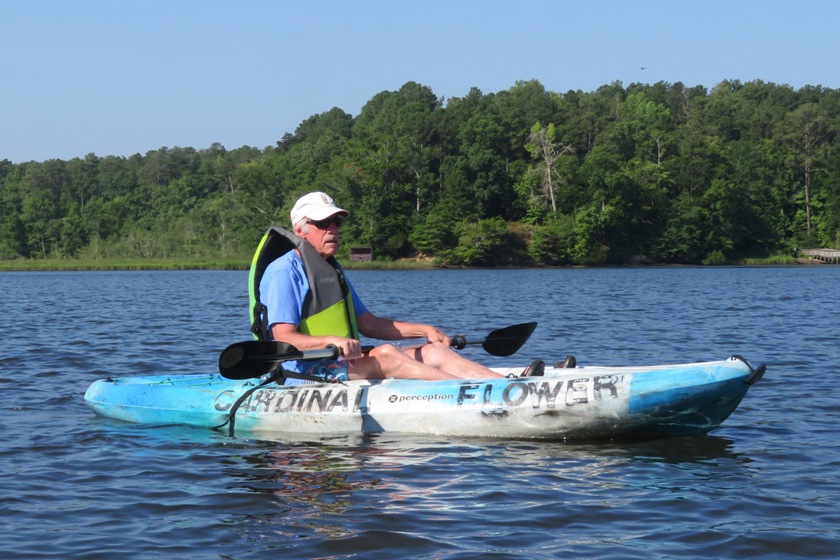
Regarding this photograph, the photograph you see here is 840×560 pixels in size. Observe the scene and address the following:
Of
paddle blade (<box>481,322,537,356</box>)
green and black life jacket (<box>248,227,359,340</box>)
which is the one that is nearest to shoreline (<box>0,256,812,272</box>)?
paddle blade (<box>481,322,537,356</box>)

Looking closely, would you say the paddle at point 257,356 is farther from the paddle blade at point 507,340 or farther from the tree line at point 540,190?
the tree line at point 540,190

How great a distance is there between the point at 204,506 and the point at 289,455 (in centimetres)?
143

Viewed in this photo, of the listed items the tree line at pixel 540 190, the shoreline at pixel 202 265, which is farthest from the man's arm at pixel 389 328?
the tree line at pixel 540 190

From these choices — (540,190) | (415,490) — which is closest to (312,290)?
(415,490)

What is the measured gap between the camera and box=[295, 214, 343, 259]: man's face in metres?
7.74

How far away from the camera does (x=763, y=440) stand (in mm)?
8125

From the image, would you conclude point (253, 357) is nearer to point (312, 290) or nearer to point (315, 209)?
point (312, 290)

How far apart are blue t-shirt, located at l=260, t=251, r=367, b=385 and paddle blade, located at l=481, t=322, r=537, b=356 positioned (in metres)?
2.10

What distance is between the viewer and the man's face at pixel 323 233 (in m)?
7.74

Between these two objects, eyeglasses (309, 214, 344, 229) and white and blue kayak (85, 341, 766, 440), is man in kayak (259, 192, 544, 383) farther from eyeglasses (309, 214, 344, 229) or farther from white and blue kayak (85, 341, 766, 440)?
white and blue kayak (85, 341, 766, 440)

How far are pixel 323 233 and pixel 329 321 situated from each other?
694 millimetres

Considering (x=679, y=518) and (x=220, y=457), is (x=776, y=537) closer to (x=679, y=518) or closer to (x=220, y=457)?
(x=679, y=518)

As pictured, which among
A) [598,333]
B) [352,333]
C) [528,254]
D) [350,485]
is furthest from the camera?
[528,254]

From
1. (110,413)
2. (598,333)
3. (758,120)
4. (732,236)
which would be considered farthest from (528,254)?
(110,413)
